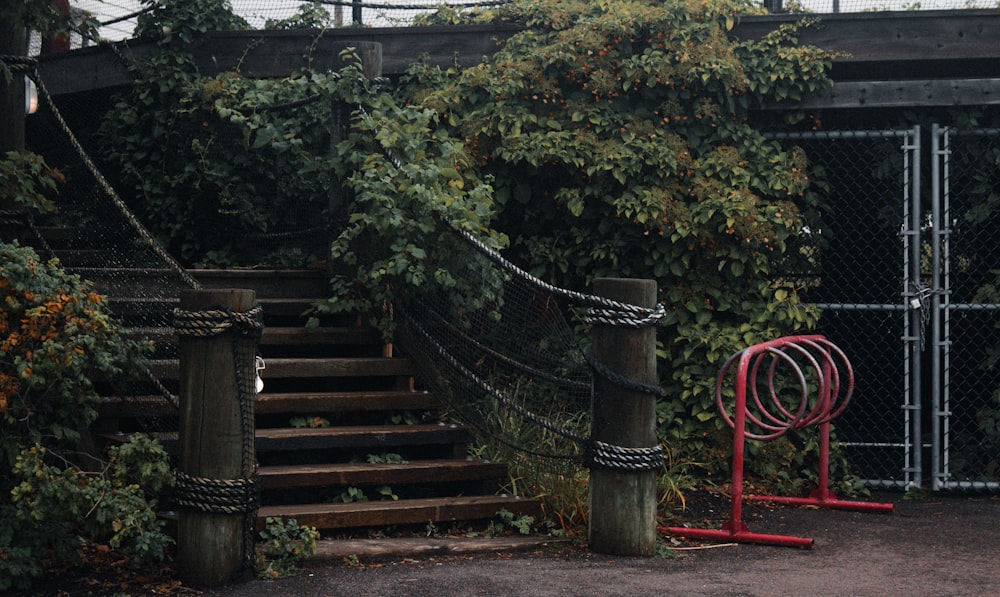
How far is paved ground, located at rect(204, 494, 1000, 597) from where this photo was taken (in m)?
4.58

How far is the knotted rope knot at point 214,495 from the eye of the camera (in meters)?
4.59

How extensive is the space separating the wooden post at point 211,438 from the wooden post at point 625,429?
5.57ft

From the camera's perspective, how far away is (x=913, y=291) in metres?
7.47

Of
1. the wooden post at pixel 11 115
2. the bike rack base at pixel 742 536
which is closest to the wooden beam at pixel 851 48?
the wooden post at pixel 11 115

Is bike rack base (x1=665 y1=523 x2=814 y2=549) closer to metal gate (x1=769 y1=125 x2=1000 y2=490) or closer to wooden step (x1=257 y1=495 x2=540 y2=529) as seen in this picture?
wooden step (x1=257 y1=495 x2=540 y2=529)

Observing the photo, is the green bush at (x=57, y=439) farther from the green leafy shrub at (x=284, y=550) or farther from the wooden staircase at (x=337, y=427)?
the wooden staircase at (x=337, y=427)

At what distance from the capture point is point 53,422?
191 inches

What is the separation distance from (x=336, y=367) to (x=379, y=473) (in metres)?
0.90

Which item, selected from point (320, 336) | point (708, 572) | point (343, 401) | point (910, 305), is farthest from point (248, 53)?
point (708, 572)

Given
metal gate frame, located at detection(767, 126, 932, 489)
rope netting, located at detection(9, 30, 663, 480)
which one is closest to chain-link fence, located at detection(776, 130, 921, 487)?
metal gate frame, located at detection(767, 126, 932, 489)

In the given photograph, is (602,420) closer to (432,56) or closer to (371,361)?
(371,361)

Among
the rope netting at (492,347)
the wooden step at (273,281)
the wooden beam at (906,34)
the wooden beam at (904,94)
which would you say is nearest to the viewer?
the rope netting at (492,347)

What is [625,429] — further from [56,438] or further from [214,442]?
[56,438]

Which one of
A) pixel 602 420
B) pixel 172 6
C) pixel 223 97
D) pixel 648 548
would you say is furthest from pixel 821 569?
pixel 172 6
